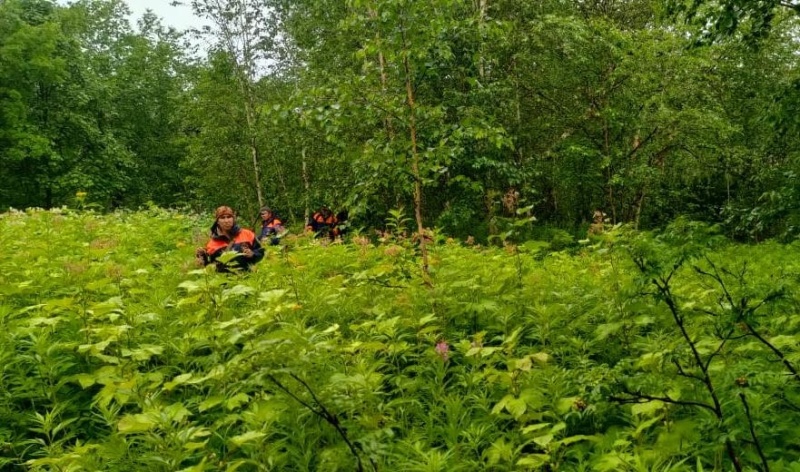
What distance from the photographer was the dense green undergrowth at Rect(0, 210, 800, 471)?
251 centimetres

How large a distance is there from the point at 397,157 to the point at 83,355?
326 cm

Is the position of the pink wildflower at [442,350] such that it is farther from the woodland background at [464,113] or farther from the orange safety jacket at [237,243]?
the orange safety jacket at [237,243]

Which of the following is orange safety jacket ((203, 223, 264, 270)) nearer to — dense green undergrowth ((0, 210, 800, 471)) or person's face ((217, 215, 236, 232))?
person's face ((217, 215, 236, 232))

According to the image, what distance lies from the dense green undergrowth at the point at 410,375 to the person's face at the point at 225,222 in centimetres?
166

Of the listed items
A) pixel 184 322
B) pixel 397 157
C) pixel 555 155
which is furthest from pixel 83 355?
pixel 555 155

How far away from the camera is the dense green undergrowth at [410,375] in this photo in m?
2.51

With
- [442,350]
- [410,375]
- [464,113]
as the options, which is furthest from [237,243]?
[464,113]

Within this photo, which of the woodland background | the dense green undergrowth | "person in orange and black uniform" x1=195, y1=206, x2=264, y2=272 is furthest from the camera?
"person in orange and black uniform" x1=195, y1=206, x2=264, y2=272

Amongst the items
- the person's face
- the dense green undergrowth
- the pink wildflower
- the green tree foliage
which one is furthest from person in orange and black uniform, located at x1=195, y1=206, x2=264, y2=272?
the green tree foliage

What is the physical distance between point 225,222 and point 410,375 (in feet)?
12.9

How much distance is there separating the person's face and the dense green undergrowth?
5.46 ft

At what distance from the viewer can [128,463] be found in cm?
276

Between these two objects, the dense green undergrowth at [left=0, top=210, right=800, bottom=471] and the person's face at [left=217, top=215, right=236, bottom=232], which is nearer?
the dense green undergrowth at [left=0, top=210, right=800, bottom=471]

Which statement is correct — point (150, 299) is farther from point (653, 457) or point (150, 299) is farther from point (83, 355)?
point (653, 457)
